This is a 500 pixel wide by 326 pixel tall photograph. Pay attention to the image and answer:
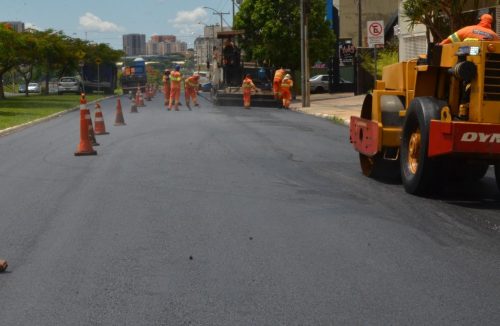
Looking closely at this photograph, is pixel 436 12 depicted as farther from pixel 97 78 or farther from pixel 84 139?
pixel 97 78

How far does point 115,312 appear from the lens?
6.05 metres

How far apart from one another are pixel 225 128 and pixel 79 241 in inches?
645

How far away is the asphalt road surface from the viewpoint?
6.13m

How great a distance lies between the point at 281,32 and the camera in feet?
176

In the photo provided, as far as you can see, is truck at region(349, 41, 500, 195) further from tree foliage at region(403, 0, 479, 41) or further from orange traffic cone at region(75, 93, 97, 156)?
tree foliage at region(403, 0, 479, 41)

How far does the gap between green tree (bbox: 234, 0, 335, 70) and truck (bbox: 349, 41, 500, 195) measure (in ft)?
135

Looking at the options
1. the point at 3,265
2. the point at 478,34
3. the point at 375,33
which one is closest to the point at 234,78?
the point at 375,33

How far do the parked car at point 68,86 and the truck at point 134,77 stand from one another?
7.01 meters

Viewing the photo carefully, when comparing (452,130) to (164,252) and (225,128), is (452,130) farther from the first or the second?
(225,128)

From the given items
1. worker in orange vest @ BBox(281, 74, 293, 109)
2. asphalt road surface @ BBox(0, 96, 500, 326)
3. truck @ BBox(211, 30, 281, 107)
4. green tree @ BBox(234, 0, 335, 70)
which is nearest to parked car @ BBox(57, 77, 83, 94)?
green tree @ BBox(234, 0, 335, 70)

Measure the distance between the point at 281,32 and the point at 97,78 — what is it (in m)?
31.1

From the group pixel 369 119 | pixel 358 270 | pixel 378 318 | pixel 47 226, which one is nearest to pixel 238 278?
pixel 358 270

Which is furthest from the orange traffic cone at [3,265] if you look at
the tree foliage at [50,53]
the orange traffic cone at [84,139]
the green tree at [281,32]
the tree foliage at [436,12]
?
the green tree at [281,32]

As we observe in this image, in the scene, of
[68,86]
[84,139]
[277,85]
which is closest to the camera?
[84,139]
